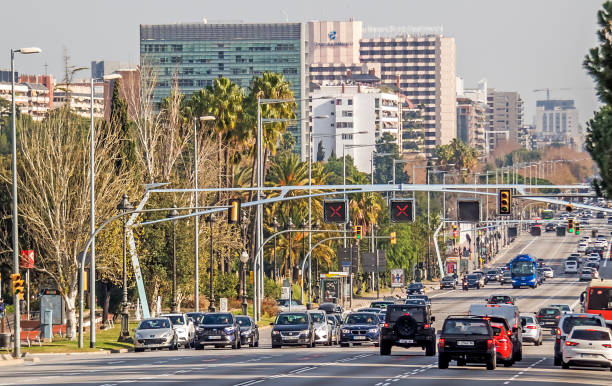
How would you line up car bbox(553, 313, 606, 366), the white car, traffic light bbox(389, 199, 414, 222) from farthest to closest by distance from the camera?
traffic light bbox(389, 199, 414, 222) < car bbox(553, 313, 606, 366) < the white car

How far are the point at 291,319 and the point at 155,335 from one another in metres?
6.34

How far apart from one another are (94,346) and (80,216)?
1064 cm

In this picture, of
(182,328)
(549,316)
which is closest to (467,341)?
(182,328)

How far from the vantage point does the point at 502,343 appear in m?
44.3

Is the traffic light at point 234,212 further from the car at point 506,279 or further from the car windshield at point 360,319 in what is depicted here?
the car at point 506,279

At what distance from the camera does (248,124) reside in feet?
338

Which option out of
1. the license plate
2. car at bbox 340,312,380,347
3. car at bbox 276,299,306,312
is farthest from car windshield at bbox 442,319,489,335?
car at bbox 276,299,306,312

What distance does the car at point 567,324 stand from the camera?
4597 cm

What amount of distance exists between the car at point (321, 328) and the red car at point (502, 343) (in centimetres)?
1568

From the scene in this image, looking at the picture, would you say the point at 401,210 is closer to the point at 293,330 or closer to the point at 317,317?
the point at 317,317

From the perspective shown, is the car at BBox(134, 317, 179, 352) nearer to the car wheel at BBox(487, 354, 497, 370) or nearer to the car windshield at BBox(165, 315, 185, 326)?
the car windshield at BBox(165, 315, 185, 326)

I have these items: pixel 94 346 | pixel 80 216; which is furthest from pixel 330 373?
pixel 80 216

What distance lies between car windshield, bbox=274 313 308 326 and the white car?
1611 centimetres

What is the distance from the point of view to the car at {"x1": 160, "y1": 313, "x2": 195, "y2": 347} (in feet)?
203
